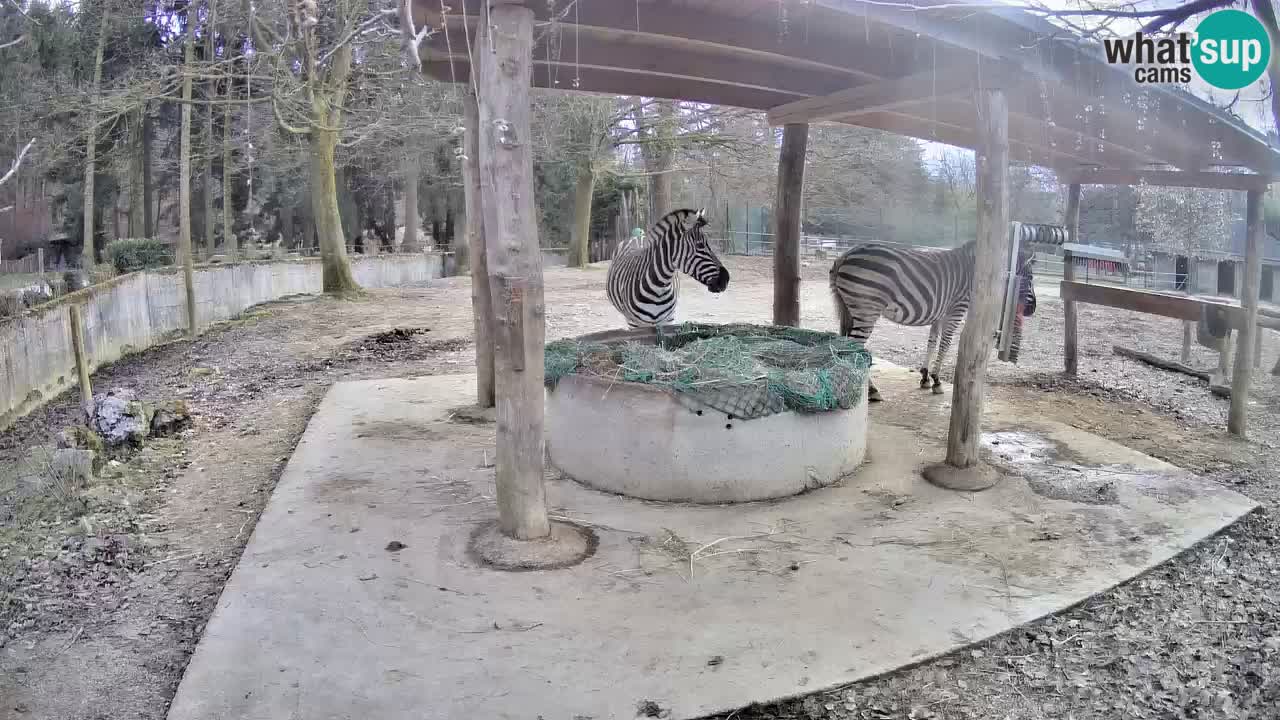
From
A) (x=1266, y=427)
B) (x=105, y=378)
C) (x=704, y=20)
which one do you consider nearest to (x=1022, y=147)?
(x=1266, y=427)

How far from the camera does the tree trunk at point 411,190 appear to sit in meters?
25.8

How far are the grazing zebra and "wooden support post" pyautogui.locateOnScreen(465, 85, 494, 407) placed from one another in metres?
1.77

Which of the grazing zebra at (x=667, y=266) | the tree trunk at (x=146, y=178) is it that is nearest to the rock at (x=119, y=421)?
the grazing zebra at (x=667, y=266)

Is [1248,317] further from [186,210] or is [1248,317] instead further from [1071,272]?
[186,210]

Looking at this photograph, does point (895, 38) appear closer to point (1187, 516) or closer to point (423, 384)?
point (1187, 516)

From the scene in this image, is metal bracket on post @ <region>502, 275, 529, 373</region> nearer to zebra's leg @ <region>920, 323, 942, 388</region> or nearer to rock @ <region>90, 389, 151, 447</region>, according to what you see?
rock @ <region>90, 389, 151, 447</region>

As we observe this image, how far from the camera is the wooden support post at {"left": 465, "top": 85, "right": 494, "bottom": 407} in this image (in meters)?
6.58

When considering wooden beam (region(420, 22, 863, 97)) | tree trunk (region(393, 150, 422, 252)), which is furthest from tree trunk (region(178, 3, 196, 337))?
tree trunk (region(393, 150, 422, 252))

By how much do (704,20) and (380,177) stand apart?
25493mm

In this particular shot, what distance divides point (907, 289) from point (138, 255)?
16720 millimetres

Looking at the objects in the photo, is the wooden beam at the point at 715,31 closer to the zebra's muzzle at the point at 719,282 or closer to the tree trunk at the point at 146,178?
the zebra's muzzle at the point at 719,282

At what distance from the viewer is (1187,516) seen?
505 cm

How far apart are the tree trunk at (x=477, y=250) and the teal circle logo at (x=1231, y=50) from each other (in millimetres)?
5261

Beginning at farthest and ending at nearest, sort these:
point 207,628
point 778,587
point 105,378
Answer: point 105,378
point 778,587
point 207,628
